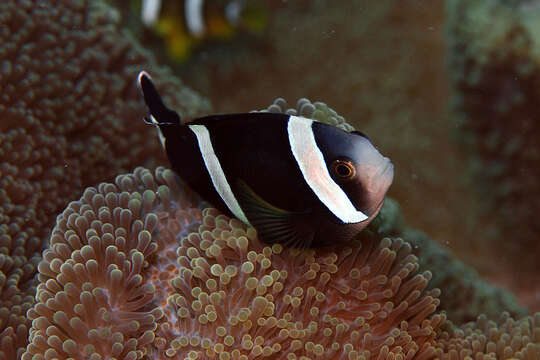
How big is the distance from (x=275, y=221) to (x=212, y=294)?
194 millimetres

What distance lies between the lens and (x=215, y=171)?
113 centimetres

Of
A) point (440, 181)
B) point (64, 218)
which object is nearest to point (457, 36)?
point (440, 181)

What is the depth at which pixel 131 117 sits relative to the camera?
1876 millimetres

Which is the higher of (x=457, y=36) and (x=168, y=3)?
(x=457, y=36)

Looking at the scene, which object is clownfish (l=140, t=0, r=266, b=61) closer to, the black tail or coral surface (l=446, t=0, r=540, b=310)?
coral surface (l=446, t=0, r=540, b=310)

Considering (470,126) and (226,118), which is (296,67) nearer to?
(470,126)

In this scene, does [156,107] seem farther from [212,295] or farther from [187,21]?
[187,21]

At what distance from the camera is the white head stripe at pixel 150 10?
114 inches

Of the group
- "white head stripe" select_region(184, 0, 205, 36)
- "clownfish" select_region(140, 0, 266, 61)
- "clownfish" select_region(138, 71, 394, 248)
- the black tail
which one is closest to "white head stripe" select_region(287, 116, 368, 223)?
"clownfish" select_region(138, 71, 394, 248)

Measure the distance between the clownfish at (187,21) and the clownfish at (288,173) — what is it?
1806 millimetres

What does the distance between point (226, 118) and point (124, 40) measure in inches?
41.1

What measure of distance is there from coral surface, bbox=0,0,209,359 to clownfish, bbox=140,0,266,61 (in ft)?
3.07

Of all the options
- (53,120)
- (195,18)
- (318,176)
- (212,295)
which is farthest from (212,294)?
(195,18)

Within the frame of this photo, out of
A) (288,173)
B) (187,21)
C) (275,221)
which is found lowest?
(187,21)
